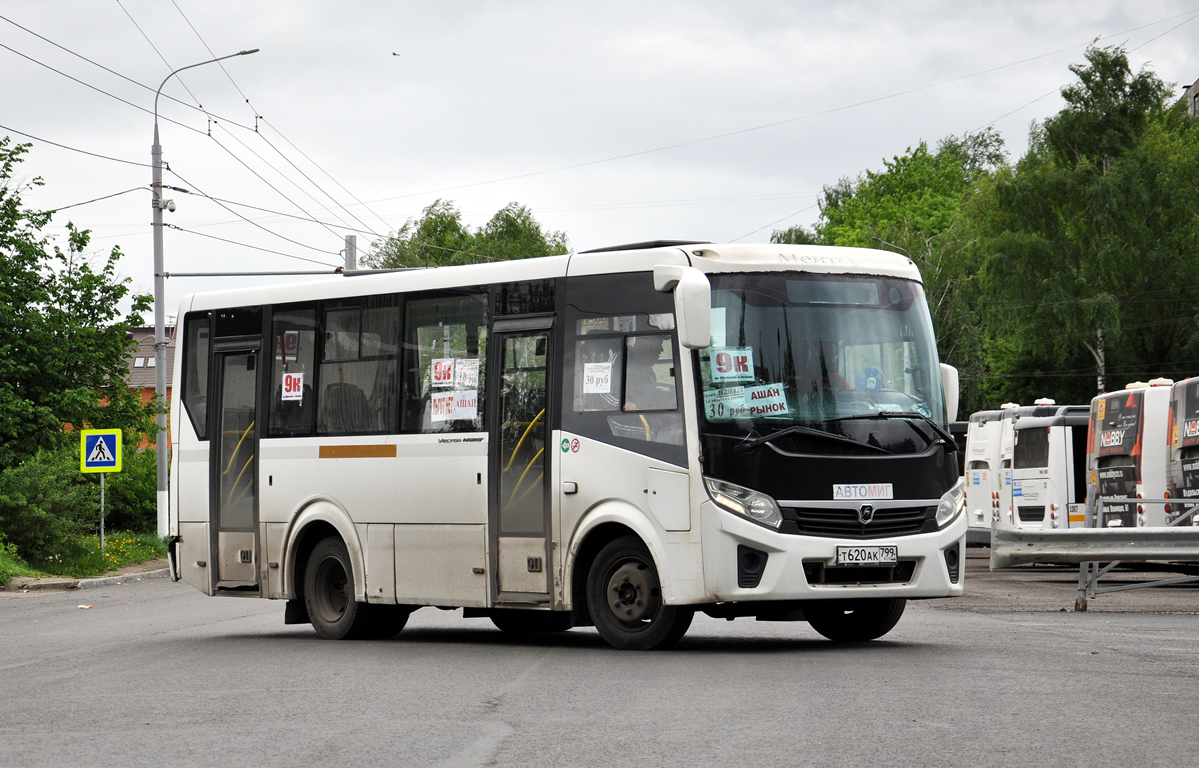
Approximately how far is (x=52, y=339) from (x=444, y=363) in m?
21.5

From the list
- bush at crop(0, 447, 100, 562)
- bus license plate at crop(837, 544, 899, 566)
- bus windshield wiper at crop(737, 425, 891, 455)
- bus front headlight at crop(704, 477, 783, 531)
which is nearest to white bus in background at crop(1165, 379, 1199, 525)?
bus license plate at crop(837, 544, 899, 566)

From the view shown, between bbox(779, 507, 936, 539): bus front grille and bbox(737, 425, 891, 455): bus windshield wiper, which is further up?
bbox(737, 425, 891, 455): bus windshield wiper

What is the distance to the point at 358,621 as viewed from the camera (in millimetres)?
15039

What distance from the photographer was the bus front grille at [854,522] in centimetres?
1221

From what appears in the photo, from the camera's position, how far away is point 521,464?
44.1 feet

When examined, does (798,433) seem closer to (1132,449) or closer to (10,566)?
(1132,449)

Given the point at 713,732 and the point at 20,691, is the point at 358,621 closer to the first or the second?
the point at 20,691

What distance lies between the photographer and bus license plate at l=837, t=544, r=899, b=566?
1224 centimetres

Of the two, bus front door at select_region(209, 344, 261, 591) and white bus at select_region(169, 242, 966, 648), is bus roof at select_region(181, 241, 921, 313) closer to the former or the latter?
white bus at select_region(169, 242, 966, 648)

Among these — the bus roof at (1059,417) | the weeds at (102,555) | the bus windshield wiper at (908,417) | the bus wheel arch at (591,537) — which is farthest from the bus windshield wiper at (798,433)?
the weeds at (102,555)

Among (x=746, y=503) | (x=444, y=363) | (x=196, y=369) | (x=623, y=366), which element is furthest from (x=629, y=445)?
(x=196, y=369)

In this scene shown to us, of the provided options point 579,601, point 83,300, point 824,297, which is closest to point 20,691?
point 579,601

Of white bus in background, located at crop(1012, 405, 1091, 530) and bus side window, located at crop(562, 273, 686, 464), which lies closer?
bus side window, located at crop(562, 273, 686, 464)

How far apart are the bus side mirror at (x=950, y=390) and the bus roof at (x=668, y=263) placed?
0.83 metres
